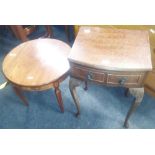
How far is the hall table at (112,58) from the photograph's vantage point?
95 cm

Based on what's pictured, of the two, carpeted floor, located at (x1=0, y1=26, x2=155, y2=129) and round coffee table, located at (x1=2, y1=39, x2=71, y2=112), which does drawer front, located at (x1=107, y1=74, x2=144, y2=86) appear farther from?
carpeted floor, located at (x1=0, y1=26, x2=155, y2=129)

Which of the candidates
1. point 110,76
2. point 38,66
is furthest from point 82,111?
point 110,76

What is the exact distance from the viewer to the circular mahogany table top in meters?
1.25

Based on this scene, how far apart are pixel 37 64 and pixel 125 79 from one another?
0.62m

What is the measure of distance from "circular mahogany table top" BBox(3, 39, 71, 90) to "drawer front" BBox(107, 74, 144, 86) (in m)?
0.36

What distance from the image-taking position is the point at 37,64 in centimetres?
134

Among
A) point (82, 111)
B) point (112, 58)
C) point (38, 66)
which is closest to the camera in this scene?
point (112, 58)

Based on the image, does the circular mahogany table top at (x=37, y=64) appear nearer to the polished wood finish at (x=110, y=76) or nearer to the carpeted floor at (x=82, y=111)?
the polished wood finish at (x=110, y=76)

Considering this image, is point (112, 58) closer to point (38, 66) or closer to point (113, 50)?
point (113, 50)

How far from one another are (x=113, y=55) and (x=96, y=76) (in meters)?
0.14

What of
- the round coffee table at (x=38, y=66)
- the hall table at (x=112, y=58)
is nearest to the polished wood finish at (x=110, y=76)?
the hall table at (x=112, y=58)

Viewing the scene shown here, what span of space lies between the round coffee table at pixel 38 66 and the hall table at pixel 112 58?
7.8 inches

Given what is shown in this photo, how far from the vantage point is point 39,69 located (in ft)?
4.29
